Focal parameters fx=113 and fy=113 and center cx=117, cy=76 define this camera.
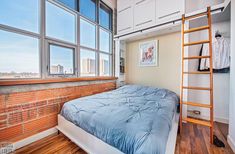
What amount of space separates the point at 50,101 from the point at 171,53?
2722 millimetres

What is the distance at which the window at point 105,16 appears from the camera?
3.13m

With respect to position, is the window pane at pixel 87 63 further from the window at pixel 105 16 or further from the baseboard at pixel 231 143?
the baseboard at pixel 231 143

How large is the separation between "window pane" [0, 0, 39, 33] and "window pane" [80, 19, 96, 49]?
2.95 ft

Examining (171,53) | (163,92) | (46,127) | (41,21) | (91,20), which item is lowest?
(46,127)

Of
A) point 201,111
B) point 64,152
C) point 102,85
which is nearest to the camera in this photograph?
point 64,152

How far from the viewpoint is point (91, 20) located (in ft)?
8.98

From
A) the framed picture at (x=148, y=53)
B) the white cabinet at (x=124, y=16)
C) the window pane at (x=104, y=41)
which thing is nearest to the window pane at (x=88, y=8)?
the window pane at (x=104, y=41)

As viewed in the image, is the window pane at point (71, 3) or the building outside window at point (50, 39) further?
the window pane at point (71, 3)

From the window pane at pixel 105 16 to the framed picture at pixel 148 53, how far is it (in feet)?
3.80

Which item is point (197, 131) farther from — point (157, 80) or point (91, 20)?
point (91, 20)

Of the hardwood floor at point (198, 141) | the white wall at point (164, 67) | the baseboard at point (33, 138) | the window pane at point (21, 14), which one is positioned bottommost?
the hardwood floor at point (198, 141)

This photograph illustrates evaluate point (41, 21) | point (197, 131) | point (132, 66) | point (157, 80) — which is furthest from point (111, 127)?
point (132, 66)

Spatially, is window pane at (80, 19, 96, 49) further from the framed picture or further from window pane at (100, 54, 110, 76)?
the framed picture

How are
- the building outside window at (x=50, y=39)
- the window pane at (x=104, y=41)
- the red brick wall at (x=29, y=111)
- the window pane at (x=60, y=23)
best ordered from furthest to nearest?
the window pane at (x=104, y=41)
the window pane at (x=60, y=23)
the building outside window at (x=50, y=39)
the red brick wall at (x=29, y=111)
